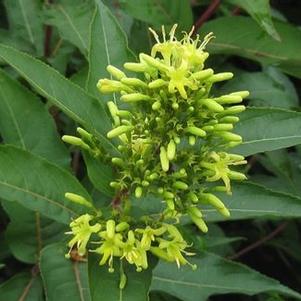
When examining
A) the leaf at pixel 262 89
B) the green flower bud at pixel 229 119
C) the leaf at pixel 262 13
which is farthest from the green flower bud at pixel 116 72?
the leaf at pixel 262 89

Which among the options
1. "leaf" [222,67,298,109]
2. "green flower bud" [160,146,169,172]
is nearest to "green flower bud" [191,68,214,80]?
"green flower bud" [160,146,169,172]

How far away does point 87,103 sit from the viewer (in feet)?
7.93

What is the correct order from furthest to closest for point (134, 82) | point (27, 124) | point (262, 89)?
point (262, 89) < point (27, 124) < point (134, 82)

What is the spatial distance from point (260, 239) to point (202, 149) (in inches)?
79.3

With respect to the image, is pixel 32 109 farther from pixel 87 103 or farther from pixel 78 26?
pixel 78 26

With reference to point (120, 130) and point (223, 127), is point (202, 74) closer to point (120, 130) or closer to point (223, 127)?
point (223, 127)

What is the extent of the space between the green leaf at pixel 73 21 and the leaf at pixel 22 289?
3.26 feet

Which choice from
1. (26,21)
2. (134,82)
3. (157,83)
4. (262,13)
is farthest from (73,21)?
(157,83)

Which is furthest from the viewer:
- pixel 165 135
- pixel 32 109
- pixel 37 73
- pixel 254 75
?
pixel 254 75

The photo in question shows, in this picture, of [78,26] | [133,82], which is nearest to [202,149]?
[133,82]

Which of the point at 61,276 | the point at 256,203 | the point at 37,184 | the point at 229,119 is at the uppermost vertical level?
the point at 229,119

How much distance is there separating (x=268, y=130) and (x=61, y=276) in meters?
0.88

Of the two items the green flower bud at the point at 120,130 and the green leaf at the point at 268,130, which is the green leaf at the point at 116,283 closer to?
the green flower bud at the point at 120,130

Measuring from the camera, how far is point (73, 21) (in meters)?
3.34
